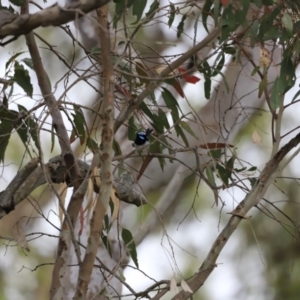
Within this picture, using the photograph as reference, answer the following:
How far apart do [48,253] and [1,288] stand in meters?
0.40

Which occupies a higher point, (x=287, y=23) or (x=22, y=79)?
(x=22, y=79)

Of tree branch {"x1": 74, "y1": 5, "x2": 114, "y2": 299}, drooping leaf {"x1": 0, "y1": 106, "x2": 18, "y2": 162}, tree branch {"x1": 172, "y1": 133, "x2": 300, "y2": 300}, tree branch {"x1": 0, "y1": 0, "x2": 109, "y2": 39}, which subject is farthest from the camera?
drooping leaf {"x1": 0, "y1": 106, "x2": 18, "y2": 162}

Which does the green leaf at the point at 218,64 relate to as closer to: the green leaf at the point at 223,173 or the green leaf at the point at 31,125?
the green leaf at the point at 223,173

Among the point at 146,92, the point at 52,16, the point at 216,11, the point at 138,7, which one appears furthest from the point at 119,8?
the point at 52,16

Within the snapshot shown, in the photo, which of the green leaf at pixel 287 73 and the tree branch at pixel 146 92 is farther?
the green leaf at pixel 287 73

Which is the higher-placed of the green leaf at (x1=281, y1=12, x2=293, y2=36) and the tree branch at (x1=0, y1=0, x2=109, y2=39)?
the green leaf at (x1=281, y1=12, x2=293, y2=36)

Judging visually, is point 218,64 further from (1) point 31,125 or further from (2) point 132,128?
(1) point 31,125

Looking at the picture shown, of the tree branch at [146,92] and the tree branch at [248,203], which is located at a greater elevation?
the tree branch at [146,92]

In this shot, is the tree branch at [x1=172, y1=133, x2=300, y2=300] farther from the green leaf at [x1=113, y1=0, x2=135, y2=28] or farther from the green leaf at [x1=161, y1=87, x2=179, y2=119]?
the green leaf at [x1=113, y1=0, x2=135, y2=28]

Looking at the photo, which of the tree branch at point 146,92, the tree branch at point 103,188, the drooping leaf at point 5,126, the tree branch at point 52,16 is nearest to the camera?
the tree branch at point 52,16

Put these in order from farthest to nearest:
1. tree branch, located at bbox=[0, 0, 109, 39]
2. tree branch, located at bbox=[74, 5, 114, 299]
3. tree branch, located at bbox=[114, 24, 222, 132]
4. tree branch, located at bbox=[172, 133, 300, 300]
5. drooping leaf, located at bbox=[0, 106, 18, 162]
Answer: drooping leaf, located at bbox=[0, 106, 18, 162]
tree branch, located at bbox=[172, 133, 300, 300]
tree branch, located at bbox=[114, 24, 222, 132]
tree branch, located at bbox=[74, 5, 114, 299]
tree branch, located at bbox=[0, 0, 109, 39]

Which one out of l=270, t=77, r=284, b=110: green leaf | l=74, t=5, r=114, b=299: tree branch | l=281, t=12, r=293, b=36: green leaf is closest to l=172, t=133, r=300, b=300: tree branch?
l=270, t=77, r=284, b=110: green leaf

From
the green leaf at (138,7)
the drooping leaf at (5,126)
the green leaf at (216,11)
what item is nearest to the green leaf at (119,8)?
the green leaf at (138,7)

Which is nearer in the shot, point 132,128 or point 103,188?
point 103,188
